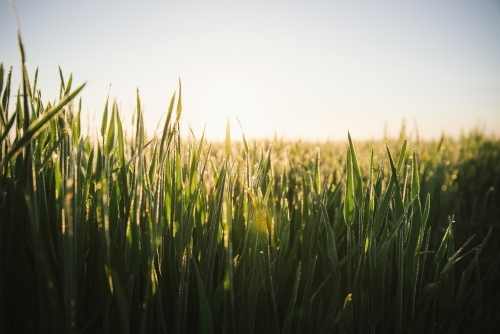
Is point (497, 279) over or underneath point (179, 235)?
underneath

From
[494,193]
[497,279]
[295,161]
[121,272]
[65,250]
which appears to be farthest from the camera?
[494,193]

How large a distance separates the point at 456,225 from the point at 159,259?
1500 millimetres

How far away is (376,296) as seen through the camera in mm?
531

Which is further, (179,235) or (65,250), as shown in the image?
(179,235)

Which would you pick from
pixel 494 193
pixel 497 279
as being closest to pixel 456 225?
pixel 497 279

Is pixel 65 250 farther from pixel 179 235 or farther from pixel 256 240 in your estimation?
pixel 256 240

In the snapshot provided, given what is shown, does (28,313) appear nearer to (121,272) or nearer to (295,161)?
(121,272)

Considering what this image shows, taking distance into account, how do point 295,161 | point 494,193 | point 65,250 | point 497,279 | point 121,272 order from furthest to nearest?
point 494,193 < point 295,161 < point 497,279 < point 121,272 < point 65,250

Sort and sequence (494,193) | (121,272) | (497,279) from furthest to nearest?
1. (494,193)
2. (497,279)
3. (121,272)

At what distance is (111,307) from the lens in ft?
1.61

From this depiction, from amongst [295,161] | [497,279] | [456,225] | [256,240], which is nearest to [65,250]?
[256,240]

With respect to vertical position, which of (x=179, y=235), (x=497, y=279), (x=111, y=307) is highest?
(x=179, y=235)

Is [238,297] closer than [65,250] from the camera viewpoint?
No

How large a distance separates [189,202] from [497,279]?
1247 millimetres
